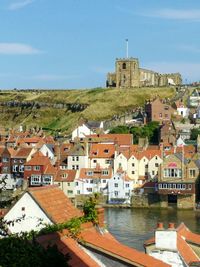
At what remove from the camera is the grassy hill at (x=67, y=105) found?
372 ft

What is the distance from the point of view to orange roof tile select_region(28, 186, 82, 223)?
647 inches

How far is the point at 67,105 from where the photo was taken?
126062mm

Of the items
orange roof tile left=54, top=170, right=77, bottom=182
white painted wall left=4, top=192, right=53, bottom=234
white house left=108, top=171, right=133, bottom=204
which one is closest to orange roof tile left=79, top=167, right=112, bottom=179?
orange roof tile left=54, top=170, right=77, bottom=182

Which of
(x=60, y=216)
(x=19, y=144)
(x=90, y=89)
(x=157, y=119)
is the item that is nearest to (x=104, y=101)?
(x=90, y=89)

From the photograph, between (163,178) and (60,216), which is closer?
(60,216)

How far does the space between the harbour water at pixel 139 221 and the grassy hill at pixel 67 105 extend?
42.4 meters

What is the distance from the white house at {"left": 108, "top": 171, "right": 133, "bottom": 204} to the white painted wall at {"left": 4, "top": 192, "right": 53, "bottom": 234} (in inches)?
1763

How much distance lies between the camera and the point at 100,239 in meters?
14.6

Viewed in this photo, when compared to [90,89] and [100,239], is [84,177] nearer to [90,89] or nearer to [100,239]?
[100,239]

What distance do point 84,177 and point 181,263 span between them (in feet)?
166

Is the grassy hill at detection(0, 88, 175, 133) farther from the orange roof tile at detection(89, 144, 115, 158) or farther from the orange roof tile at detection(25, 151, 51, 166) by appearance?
the orange roof tile at detection(25, 151, 51, 166)

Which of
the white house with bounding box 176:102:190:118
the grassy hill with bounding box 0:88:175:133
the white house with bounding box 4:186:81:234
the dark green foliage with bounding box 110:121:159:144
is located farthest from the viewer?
the grassy hill with bounding box 0:88:175:133

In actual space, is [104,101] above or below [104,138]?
above

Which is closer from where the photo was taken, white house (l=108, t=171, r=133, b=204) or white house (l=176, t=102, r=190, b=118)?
white house (l=108, t=171, r=133, b=204)
